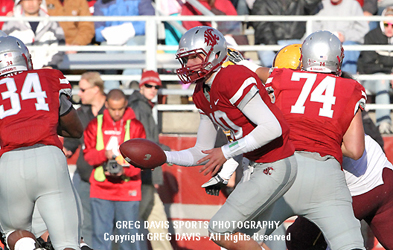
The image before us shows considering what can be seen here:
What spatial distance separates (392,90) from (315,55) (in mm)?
3462

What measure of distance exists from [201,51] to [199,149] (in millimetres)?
735

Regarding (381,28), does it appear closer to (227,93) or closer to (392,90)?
(392,90)

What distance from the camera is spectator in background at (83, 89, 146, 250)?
17.6 ft

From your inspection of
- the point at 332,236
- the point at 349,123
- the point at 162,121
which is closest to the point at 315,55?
the point at 349,123

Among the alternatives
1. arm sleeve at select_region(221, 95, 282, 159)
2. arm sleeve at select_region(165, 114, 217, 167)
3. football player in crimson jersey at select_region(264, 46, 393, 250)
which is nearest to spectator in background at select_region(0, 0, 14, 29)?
football player in crimson jersey at select_region(264, 46, 393, 250)

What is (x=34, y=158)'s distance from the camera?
11.7 feet

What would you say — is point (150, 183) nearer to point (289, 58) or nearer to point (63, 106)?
point (63, 106)

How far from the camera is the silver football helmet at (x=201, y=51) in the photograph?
3.35 m

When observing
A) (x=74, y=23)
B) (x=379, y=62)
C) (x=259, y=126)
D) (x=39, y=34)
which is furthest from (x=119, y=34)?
(x=259, y=126)

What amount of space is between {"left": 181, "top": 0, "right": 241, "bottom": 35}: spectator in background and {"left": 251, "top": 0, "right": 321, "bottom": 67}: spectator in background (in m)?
0.31

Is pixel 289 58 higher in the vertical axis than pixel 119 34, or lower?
higher

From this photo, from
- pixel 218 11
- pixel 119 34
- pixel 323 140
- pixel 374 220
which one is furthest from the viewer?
pixel 218 11

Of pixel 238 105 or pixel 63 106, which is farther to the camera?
pixel 63 106

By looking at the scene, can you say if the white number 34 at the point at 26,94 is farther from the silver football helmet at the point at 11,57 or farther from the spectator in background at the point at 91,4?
the spectator in background at the point at 91,4
